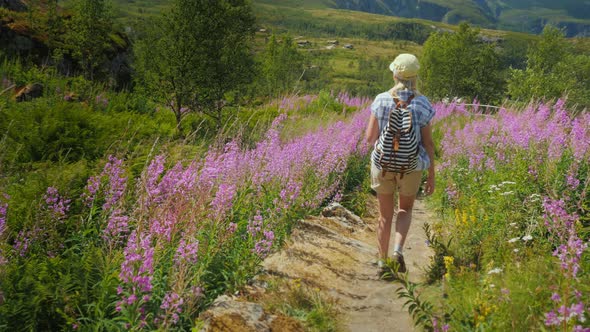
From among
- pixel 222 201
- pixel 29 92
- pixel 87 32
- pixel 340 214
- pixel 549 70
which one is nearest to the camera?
pixel 222 201

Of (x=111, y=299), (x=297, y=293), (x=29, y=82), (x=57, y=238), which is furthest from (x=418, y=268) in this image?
(x=29, y=82)

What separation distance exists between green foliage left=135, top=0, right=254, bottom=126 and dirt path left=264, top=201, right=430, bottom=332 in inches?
228

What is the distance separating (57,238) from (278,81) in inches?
916

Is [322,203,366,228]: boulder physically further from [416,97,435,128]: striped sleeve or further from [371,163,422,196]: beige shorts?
[416,97,435,128]: striped sleeve

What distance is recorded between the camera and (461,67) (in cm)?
3566

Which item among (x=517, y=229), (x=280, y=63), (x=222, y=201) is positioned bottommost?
(x=280, y=63)

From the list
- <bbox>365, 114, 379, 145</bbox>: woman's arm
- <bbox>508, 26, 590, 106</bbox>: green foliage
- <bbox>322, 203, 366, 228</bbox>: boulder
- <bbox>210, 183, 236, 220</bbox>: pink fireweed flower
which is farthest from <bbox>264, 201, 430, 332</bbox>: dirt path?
<bbox>508, 26, 590, 106</bbox>: green foliage

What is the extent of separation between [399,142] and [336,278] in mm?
1586

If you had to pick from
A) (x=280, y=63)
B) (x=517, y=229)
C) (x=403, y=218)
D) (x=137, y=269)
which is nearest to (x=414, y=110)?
(x=403, y=218)

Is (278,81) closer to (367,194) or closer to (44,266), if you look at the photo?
(367,194)

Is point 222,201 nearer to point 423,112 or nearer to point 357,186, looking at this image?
point 423,112

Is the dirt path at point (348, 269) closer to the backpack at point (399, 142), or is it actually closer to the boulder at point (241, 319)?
the boulder at point (241, 319)

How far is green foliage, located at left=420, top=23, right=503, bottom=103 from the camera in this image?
117ft

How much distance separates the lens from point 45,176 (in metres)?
4.12
